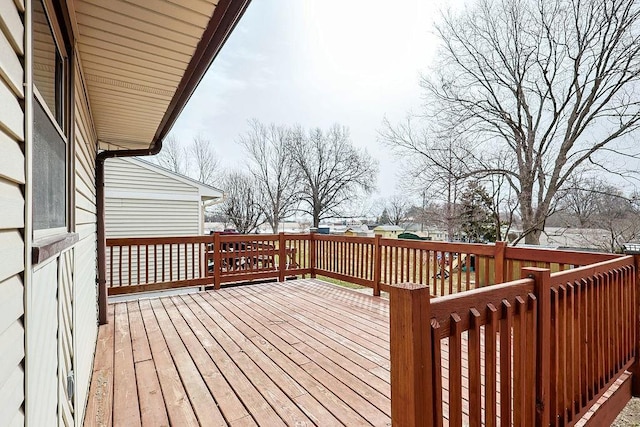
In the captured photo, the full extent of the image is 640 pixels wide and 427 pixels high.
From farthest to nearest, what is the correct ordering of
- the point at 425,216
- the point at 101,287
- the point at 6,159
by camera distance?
the point at 425,216 → the point at 101,287 → the point at 6,159

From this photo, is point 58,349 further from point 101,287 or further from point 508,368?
point 101,287

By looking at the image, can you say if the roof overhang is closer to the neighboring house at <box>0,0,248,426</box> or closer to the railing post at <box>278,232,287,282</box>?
the neighboring house at <box>0,0,248,426</box>

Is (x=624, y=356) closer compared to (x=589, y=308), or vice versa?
(x=589, y=308)

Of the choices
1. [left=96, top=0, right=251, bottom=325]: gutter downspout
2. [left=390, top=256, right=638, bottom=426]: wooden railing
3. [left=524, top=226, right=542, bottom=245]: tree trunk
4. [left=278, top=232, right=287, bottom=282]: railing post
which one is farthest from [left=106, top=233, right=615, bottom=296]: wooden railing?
[left=524, top=226, right=542, bottom=245]: tree trunk

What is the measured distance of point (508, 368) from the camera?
4.82 ft

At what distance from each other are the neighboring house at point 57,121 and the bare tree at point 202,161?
652 inches

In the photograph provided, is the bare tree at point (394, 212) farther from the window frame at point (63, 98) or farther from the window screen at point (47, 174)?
the window screen at point (47, 174)

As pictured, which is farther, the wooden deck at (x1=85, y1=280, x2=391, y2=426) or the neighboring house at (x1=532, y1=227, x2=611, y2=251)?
the neighboring house at (x1=532, y1=227, x2=611, y2=251)

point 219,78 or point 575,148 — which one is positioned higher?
point 219,78

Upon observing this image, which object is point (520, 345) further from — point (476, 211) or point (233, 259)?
A: point (476, 211)

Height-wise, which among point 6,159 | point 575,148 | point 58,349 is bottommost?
point 58,349

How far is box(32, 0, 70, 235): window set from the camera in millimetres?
1249

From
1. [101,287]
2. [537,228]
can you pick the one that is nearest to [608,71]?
[537,228]

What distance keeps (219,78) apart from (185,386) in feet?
57.3
